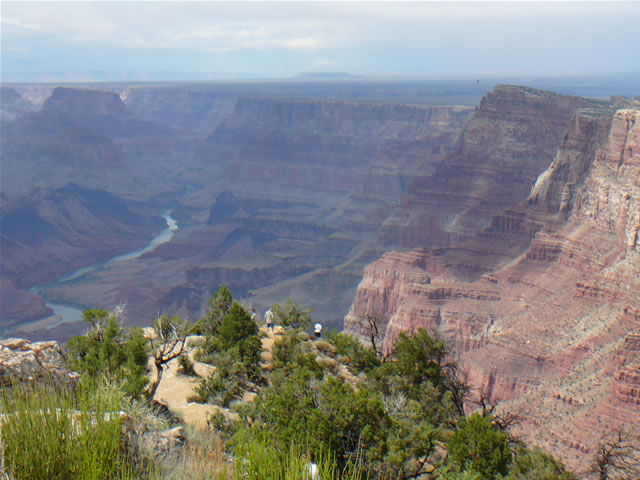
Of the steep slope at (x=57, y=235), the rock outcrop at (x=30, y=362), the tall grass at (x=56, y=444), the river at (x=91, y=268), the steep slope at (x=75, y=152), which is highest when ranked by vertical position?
the tall grass at (x=56, y=444)

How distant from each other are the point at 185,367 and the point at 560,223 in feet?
100

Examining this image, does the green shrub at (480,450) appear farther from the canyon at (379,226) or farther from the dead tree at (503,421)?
the canyon at (379,226)

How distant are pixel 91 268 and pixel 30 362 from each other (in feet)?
291

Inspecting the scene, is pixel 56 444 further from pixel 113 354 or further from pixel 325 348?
pixel 325 348

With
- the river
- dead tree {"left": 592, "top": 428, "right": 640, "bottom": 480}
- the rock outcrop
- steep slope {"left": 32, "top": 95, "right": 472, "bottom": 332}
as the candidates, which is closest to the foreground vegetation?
the rock outcrop

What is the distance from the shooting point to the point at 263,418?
11.5m

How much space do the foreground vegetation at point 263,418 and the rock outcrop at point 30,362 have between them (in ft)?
1.87

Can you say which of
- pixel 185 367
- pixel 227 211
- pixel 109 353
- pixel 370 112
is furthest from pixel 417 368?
pixel 370 112

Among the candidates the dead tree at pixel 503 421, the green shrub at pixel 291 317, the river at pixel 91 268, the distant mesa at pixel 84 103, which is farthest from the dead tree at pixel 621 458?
the distant mesa at pixel 84 103

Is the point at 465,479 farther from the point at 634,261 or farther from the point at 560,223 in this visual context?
the point at 560,223

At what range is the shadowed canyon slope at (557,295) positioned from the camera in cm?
2375

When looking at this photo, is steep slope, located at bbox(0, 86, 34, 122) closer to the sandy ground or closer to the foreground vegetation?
the foreground vegetation

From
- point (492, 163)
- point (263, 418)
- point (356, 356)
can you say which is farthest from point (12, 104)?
point (263, 418)

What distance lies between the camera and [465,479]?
866 cm
